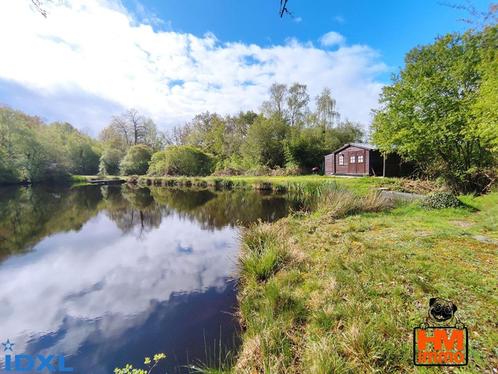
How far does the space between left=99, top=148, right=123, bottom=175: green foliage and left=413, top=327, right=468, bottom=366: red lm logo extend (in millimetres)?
45091

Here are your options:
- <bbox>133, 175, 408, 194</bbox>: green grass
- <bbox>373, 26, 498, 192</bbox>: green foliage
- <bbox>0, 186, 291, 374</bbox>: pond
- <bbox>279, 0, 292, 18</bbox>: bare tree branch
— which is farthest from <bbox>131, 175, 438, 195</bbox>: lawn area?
<bbox>279, 0, 292, 18</bbox>: bare tree branch

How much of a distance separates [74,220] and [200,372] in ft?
37.5

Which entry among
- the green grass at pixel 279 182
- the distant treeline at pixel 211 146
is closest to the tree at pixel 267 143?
the distant treeline at pixel 211 146

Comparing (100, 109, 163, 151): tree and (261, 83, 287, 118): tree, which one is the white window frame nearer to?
(261, 83, 287, 118): tree

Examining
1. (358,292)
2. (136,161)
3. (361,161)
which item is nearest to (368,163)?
(361,161)

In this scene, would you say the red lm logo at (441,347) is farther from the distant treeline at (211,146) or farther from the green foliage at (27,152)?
the green foliage at (27,152)

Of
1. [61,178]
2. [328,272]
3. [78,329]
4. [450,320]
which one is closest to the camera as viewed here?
[450,320]

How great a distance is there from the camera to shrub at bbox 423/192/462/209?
8102 mm

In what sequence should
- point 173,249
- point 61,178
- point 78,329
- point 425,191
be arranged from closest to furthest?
point 78,329 < point 173,249 < point 425,191 < point 61,178

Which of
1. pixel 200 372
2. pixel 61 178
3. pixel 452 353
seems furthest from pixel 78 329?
pixel 61 178

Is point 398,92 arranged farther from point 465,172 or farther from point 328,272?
point 328,272

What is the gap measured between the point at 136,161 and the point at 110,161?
21.3 ft

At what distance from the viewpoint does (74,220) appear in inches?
436

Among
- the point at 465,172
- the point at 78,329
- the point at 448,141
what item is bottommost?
the point at 78,329
